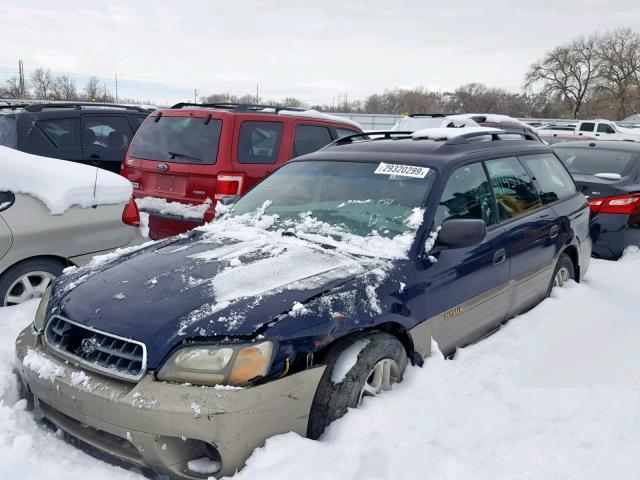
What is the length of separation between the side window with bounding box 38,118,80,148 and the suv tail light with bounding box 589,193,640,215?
23.0 feet

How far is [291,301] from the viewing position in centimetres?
278

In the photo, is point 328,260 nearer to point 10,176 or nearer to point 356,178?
point 356,178

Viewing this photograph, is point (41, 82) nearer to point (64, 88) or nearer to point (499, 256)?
point (64, 88)

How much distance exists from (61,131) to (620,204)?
24.1ft

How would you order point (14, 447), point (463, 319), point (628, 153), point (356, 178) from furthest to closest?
point (628, 153)
point (356, 178)
point (463, 319)
point (14, 447)

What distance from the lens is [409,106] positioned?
81000mm

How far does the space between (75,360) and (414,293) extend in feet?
5.87

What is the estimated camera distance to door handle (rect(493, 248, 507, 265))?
12.8 ft

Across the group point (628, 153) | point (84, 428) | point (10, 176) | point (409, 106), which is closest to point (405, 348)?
point (84, 428)

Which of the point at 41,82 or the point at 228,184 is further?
the point at 41,82

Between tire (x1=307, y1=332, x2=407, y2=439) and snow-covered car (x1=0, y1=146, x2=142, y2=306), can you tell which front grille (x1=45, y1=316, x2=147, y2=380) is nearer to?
tire (x1=307, y1=332, x2=407, y2=439)

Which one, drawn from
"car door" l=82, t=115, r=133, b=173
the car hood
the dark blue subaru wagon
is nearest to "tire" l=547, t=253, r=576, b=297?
the dark blue subaru wagon

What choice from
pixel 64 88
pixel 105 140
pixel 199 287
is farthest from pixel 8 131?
pixel 64 88

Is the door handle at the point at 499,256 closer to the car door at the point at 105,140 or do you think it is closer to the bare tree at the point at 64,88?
the car door at the point at 105,140
